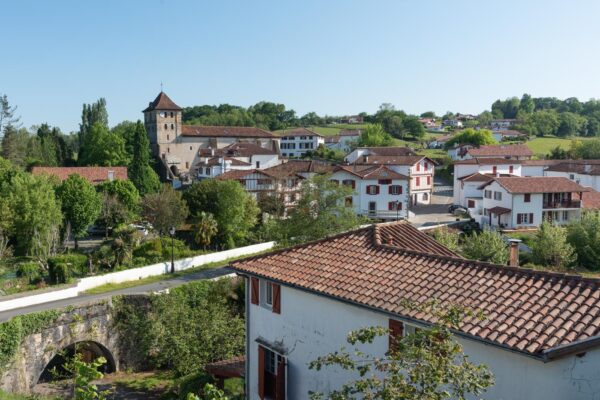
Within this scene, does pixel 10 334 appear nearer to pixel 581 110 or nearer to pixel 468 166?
pixel 468 166

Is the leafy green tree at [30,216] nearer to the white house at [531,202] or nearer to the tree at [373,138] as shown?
the white house at [531,202]

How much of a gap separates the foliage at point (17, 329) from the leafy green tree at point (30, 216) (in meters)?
13.2

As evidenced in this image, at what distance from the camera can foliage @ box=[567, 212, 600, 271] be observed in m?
43.7

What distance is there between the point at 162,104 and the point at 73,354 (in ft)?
216

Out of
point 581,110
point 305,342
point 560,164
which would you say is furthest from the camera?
point 581,110

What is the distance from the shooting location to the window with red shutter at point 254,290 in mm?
15945

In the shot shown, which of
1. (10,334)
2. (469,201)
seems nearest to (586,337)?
(10,334)

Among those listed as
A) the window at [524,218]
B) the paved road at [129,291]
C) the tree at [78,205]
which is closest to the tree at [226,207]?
the paved road at [129,291]

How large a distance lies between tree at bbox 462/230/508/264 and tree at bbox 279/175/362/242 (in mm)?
8140

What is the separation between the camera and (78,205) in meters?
44.3

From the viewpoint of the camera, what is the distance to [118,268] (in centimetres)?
3756

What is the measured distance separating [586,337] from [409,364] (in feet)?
10.4

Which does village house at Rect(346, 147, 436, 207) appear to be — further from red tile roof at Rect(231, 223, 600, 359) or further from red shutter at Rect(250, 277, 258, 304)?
red shutter at Rect(250, 277, 258, 304)

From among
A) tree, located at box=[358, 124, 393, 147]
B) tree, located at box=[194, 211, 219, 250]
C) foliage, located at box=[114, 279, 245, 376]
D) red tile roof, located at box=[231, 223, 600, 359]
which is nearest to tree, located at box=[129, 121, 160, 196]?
tree, located at box=[194, 211, 219, 250]
